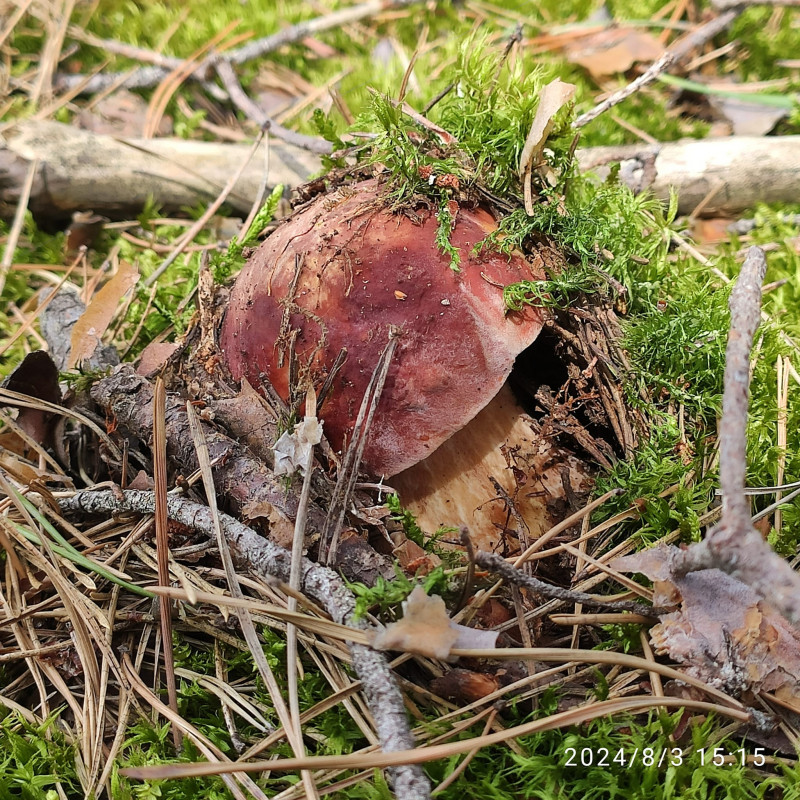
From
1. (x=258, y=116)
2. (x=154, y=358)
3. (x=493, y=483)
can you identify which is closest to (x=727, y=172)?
(x=493, y=483)

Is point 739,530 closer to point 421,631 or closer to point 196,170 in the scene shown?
point 421,631

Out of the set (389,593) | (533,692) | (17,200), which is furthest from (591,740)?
(17,200)

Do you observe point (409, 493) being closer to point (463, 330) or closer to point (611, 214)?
point (463, 330)

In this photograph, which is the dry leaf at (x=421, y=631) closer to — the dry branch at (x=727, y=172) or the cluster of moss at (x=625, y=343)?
the cluster of moss at (x=625, y=343)

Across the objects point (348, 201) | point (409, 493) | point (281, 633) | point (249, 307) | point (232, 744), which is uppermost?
point (348, 201)

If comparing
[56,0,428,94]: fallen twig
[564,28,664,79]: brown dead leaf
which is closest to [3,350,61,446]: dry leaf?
[56,0,428,94]: fallen twig

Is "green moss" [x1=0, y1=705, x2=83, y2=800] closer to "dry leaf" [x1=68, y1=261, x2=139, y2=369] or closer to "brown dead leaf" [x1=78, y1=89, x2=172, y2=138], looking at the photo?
"dry leaf" [x1=68, y1=261, x2=139, y2=369]

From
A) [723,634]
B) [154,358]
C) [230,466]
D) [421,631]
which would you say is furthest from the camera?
[154,358]
